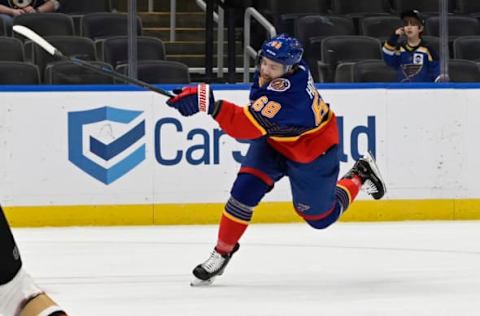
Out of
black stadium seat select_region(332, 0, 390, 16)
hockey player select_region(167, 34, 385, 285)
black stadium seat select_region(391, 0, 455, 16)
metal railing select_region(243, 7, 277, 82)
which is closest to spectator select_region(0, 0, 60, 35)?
metal railing select_region(243, 7, 277, 82)

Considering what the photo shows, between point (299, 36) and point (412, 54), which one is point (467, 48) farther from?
point (299, 36)

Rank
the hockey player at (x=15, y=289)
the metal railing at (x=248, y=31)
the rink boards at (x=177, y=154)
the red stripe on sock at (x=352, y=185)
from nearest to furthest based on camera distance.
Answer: the hockey player at (x=15, y=289)
the red stripe on sock at (x=352, y=185)
the rink boards at (x=177, y=154)
the metal railing at (x=248, y=31)

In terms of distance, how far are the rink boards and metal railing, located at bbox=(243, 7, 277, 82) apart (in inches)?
20.4

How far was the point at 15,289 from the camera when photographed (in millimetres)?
3361

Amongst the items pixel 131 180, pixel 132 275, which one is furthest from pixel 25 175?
pixel 132 275

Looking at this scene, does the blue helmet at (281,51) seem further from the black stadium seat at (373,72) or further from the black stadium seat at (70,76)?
the black stadium seat at (373,72)

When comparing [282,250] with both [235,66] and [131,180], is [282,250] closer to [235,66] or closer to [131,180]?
[131,180]

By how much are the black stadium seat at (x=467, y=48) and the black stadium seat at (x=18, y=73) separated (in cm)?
277

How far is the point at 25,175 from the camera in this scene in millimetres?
8234

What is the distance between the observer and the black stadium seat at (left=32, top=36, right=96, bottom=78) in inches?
339

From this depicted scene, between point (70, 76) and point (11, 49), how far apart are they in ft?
1.47

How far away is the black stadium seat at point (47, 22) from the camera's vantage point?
8938mm

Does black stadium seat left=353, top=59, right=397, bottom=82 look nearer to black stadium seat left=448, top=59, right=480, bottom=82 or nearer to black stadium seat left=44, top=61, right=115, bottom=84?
black stadium seat left=448, top=59, right=480, bottom=82

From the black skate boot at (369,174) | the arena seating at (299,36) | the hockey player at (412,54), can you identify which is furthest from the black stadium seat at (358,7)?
the black skate boot at (369,174)
